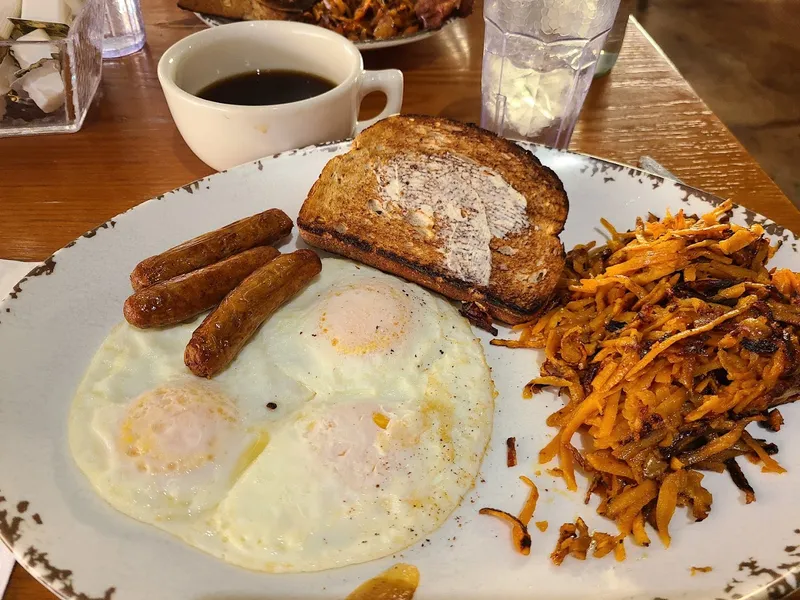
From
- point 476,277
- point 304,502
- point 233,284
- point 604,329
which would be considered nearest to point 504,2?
point 476,277

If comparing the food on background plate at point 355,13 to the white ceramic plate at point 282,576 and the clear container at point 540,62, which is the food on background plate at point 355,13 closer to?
the clear container at point 540,62

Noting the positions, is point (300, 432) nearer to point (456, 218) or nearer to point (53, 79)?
point (456, 218)

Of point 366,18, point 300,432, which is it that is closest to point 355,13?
point 366,18

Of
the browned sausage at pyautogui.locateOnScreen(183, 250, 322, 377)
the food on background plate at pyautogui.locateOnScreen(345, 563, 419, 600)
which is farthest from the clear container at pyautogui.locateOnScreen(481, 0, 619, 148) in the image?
the food on background plate at pyautogui.locateOnScreen(345, 563, 419, 600)

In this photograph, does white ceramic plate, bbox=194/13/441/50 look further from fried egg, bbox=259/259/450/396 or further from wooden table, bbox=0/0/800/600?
fried egg, bbox=259/259/450/396

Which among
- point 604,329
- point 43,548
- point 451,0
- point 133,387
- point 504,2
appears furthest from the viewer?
point 451,0

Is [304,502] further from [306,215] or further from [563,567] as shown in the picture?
[306,215]
